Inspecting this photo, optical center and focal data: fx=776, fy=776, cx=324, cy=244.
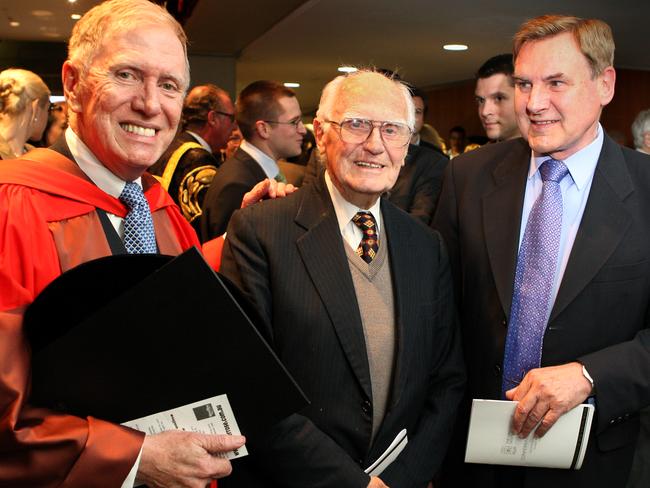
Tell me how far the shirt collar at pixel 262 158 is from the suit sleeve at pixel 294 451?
2.29 meters

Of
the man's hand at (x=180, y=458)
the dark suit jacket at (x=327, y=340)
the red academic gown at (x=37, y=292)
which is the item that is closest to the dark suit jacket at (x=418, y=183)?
the dark suit jacket at (x=327, y=340)

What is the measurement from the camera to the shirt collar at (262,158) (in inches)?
166

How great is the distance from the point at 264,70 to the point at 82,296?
1131cm

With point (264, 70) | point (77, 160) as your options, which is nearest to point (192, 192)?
point (77, 160)

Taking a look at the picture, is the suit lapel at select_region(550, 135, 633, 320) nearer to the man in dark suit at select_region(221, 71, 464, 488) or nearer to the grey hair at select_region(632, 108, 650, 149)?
the man in dark suit at select_region(221, 71, 464, 488)

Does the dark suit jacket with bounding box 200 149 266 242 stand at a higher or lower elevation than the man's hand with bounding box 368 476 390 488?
higher

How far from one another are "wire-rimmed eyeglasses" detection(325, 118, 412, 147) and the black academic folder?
0.78 metres

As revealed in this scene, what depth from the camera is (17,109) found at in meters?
3.74

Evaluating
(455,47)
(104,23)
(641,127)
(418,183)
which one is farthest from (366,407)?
(455,47)

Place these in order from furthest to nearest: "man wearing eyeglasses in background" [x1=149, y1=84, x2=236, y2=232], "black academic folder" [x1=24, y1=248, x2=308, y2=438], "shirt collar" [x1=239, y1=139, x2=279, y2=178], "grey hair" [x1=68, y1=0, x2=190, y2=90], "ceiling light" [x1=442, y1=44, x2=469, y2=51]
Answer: "ceiling light" [x1=442, y1=44, x2=469, y2=51] < "shirt collar" [x1=239, y1=139, x2=279, y2=178] < "man wearing eyeglasses in background" [x1=149, y1=84, x2=236, y2=232] < "grey hair" [x1=68, y1=0, x2=190, y2=90] < "black academic folder" [x1=24, y1=248, x2=308, y2=438]

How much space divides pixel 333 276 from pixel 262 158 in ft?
7.91

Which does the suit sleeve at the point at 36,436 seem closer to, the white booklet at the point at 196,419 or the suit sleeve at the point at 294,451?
the white booklet at the point at 196,419

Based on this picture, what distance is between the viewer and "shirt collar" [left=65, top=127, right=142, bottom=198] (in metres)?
1.65

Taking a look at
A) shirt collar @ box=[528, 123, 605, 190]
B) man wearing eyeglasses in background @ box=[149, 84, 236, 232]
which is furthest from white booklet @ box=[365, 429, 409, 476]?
man wearing eyeglasses in background @ box=[149, 84, 236, 232]
